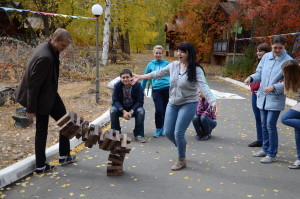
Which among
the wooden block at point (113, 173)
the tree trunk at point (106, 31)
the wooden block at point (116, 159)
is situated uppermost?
the tree trunk at point (106, 31)

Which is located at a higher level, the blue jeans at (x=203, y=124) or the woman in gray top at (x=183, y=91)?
the woman in gray top at (x=183, y=91)

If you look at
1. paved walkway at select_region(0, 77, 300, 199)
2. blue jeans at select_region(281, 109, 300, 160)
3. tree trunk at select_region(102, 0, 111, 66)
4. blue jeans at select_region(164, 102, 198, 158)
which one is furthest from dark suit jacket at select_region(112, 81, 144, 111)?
tree trunk at select_region(102, 0, 111, 66)

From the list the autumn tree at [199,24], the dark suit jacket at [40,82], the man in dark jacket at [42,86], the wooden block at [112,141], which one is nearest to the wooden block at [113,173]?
the wooden block at [112,141]

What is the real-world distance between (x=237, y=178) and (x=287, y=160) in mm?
1259

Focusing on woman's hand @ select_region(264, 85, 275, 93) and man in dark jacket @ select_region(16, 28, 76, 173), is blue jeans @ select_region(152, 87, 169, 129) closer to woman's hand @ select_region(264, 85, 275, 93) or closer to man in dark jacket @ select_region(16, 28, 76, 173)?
woman's hand @ select_region(264, 85, 275, 93)

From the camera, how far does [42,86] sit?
4.05 metres

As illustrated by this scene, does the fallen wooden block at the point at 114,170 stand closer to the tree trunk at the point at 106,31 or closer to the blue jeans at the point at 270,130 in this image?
the blue jeans at the point at 270,130

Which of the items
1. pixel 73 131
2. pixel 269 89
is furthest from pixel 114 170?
pixel 269 89

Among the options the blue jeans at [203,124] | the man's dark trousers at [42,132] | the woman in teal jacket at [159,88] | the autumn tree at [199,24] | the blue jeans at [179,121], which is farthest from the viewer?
the autumn tree at [199,24]

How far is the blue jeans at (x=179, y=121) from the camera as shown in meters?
4.35

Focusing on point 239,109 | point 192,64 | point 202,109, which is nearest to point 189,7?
point 239,109

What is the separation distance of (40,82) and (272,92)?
333cm

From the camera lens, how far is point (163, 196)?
3.72 meters

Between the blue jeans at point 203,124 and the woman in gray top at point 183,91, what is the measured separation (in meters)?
1.65
